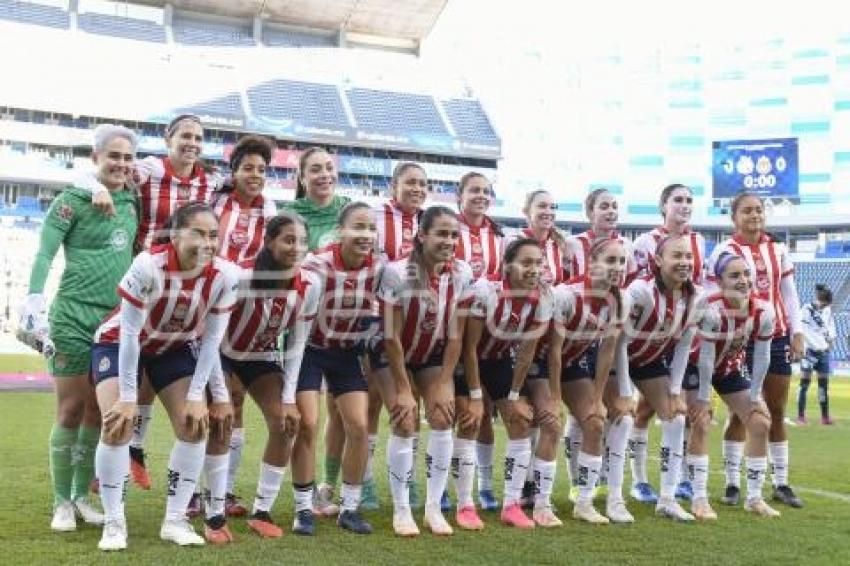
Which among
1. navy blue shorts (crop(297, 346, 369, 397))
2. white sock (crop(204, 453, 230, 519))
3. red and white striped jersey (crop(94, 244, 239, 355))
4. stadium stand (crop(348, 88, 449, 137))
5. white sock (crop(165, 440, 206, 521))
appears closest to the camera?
red and white striped jersey (crop(94, 244, 239, 355))

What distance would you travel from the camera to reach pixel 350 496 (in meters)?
5.07

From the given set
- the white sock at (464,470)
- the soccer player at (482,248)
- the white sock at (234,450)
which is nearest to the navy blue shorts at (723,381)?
the soccer player at (482,248)

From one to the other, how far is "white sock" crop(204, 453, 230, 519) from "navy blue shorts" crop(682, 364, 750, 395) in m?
3.10

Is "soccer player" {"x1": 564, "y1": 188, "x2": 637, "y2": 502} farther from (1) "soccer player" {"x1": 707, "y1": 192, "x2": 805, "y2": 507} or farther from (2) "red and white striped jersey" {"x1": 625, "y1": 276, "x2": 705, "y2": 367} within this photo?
(2) "red and white striped jersey" {"x1": 625, "y1": 276, "x2": 705, "y2": 367}

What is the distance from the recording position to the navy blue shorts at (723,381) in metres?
6.11

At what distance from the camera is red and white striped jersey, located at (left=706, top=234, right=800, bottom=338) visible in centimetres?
638

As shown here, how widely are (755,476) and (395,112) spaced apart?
46.2m

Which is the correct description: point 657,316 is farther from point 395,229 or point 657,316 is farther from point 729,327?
point 395,229

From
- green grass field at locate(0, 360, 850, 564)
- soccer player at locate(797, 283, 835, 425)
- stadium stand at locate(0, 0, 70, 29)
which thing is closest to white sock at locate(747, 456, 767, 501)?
green grass field at locate(0, 360, 850, 564)

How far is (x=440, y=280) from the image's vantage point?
5.21m

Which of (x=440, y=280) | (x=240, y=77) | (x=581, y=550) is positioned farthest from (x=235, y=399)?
(x=240, y=77)

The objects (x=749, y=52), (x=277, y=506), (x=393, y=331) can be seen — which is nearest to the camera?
(x=393, y=331)

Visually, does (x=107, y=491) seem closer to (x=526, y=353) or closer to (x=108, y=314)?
(x=108, y=314)

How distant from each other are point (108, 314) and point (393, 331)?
151 cm
